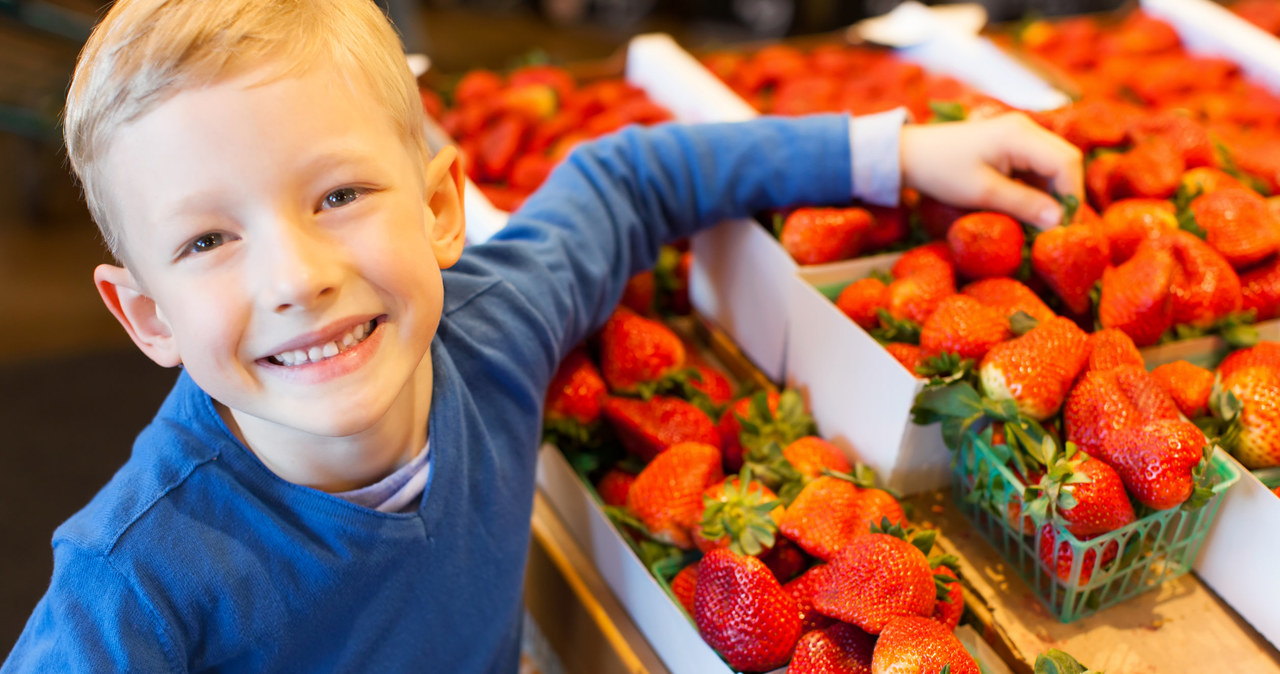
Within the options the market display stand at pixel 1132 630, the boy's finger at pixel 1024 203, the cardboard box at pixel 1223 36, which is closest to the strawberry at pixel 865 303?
the boy's finger at pixel 1024 203

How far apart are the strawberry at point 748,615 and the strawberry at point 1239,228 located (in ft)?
2.25

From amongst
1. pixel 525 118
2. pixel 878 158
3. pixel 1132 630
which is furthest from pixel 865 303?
pixel 525 118

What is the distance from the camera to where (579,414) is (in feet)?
4.00

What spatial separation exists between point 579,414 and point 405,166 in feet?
1.48

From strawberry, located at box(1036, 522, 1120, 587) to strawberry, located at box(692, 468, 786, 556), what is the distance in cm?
25

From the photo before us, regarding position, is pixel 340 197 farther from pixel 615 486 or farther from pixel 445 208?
pixel 615 486

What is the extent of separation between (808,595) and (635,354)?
411 mm

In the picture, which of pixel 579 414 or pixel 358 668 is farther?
pixel 579 414

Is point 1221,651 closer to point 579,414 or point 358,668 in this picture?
point 579,414

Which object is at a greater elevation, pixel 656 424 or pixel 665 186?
pixel 665 186

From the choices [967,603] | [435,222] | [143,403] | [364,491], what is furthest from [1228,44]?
[143,403]

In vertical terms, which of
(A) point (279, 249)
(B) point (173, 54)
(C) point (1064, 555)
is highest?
(B) point (173, 54)

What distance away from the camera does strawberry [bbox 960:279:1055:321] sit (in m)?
1.10

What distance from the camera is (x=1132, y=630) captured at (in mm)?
1022
